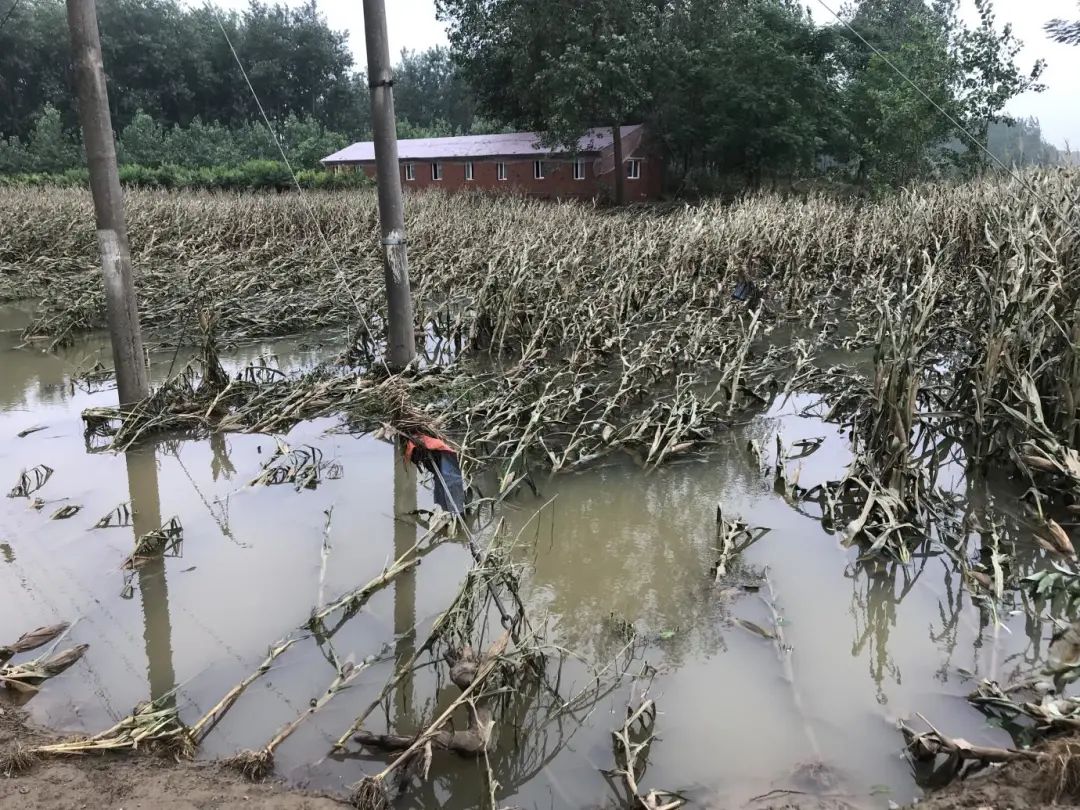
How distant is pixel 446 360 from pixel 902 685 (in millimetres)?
6141

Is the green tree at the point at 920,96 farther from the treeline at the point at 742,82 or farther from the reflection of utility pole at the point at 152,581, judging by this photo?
the reflection of utility pole at the point at 152,581

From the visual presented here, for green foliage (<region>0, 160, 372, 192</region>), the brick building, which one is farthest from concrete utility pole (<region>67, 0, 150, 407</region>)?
green foliage (<region>0, 160, 372, 192</region>)

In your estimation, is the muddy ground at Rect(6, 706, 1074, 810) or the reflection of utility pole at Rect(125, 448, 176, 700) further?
the reflection of utility pole at Rect(125, 448, 176, 700)

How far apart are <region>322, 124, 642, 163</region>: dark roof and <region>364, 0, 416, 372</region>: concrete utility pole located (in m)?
22.2

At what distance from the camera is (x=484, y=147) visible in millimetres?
32156

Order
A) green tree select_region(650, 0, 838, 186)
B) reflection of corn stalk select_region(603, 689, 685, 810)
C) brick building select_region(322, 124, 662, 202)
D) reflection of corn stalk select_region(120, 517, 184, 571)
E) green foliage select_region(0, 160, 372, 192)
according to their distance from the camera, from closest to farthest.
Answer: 1. reflection of corn stalk select_region(603, 689, 685, 810)
2. reflection of corn stalk select_region(120, 517, 184, 571)
3. green tree select_region(650, 0, 838, 186)
4. brick building select_region(322, 124, 662, 202)
5. green foliage select_region(0, 160, 372, 192)

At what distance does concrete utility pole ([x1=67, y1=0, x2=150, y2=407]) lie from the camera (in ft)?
17.2

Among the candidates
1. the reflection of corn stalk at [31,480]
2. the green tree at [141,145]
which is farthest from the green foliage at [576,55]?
the green tree at [141,145]

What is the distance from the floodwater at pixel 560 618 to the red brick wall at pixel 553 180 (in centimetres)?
2495

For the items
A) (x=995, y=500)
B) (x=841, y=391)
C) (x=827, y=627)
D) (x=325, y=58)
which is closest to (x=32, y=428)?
(x=827, y=627)

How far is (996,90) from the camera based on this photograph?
1073 inches

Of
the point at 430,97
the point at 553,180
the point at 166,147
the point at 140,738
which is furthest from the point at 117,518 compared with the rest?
the point at 430,97

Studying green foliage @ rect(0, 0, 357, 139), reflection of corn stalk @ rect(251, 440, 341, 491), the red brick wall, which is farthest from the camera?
green foliage @ rect(0, 0, 357, 139)

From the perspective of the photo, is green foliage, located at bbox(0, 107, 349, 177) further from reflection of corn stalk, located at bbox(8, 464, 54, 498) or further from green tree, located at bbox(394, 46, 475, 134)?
reflection of corn stalk, located at bbox(8, 464, 54, 498)
